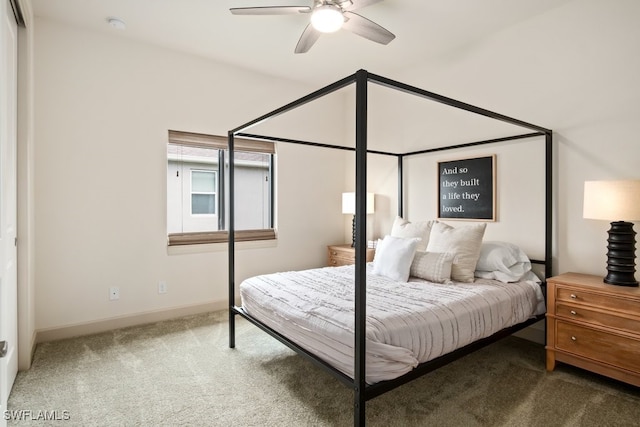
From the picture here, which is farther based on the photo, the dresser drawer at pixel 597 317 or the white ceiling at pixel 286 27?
the white ceiling at pixel 286 27

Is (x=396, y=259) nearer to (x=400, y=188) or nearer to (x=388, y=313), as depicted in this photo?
(x=388, y=313)

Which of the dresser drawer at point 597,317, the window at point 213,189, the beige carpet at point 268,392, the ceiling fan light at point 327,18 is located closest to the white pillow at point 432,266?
the beige carpet at point 268,392

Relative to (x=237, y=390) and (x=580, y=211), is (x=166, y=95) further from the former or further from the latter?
(x=580, y=211)

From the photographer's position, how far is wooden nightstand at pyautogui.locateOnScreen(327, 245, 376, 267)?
4.08 metres

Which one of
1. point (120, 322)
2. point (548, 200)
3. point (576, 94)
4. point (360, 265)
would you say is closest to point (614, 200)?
point (548, 200)

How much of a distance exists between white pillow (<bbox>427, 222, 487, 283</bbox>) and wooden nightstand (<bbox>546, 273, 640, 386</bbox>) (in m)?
0.54

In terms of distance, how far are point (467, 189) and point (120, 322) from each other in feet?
11.2

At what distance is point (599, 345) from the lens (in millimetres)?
2246

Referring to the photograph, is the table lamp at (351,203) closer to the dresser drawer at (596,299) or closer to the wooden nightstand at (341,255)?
the wooden nightstand at (341,255)

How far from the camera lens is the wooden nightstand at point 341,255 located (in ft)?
13.4

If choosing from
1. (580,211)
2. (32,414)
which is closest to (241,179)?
(32,414)

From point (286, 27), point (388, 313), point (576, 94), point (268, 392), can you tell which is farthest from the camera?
point (286, 27)

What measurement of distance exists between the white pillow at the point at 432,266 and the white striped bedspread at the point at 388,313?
9 centimetres

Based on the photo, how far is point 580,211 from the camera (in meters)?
2.72
